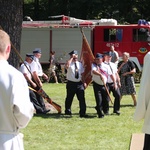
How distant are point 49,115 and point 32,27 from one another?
45.1 ft

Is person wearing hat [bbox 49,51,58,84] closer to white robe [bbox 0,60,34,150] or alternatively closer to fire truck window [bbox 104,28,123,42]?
fire truck window [bbox 104,28,123,42]

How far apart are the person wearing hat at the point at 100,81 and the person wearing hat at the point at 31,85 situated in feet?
4.96

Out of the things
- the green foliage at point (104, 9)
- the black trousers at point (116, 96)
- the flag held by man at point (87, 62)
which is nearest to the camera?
the black trousers at point (116, 96)

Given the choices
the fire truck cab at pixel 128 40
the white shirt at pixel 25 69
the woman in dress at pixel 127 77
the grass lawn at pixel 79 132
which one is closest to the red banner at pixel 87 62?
the grass lawn at pixel 79 132

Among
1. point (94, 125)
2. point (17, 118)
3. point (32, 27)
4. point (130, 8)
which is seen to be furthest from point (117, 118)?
point (130, 8)

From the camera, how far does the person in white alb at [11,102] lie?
4.33m

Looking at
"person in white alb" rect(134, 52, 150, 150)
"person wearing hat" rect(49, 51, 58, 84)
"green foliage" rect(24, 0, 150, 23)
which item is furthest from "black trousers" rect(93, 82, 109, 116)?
"green foliage" rect(24, 0, 150, 23)

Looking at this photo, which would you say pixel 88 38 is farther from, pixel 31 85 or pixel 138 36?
pixel 31 85

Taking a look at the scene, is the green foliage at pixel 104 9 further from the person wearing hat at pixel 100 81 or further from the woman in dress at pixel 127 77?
the person wearing hat at pixel 100 81

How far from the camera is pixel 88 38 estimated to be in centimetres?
2477

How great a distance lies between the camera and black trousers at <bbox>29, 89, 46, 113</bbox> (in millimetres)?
13219

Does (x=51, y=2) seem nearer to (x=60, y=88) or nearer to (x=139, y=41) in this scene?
(x=139, y=41)

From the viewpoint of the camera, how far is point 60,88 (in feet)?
68.0

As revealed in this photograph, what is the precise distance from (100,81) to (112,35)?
39.7ft
